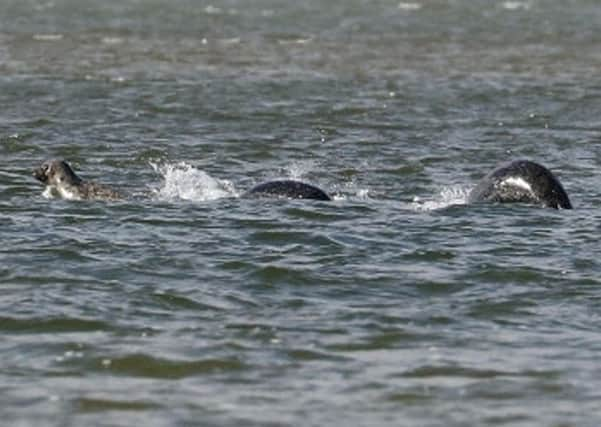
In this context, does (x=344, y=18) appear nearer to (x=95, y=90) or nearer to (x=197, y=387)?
(x=95, y=90)

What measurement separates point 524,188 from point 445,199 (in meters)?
1.09

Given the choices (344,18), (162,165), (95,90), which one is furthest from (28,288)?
(344,18)

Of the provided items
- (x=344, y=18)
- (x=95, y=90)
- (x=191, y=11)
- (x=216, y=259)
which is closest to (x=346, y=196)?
(x=216, y=259)

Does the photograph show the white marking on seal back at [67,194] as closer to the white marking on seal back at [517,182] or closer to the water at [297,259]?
the water at [297,259]

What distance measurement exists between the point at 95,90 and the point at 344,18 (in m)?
23.4

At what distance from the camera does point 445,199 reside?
60.1ft

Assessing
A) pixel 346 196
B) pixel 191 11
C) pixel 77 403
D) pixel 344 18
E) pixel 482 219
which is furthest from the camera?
pixel 191 11

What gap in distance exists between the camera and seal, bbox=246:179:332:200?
17625 mm

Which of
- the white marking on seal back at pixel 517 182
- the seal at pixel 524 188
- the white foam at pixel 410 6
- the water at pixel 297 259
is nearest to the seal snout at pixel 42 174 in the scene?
the water at pixel 297 259

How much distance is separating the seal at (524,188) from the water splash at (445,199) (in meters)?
0.34

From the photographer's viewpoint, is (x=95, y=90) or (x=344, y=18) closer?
(x=95, y=90)

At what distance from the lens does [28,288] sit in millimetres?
13430

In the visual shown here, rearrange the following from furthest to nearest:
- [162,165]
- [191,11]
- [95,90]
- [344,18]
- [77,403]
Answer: [191,11], [344,18], [95,90], [162,165], [77,403]

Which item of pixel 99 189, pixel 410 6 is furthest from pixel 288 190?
pixel 410 6
